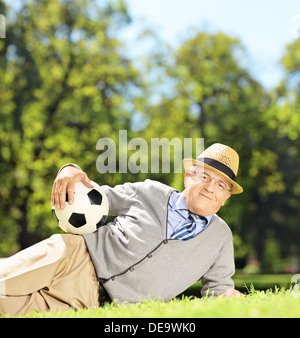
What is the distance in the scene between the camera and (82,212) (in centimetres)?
411

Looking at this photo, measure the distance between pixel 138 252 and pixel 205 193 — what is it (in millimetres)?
733

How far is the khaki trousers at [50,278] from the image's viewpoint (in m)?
3.79

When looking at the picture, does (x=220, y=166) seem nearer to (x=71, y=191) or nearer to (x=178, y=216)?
(x=178, y=216)

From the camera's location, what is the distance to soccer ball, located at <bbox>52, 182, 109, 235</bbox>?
Answer: 4.13 m

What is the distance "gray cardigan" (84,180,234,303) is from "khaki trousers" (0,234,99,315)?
113mm

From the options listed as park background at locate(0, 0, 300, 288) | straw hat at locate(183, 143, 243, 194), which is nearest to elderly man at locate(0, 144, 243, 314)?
straw hat at locate(183, 143, 243, 194)

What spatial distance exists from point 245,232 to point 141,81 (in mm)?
11586

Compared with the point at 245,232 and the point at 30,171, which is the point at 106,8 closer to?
the point at 30,171

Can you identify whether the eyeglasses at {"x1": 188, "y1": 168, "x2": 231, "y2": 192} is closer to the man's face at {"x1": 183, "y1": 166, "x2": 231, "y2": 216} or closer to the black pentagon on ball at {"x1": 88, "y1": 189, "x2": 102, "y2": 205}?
the man's face at {"x1": 183, "y1": 166, "x2": 231, "y2": 216}

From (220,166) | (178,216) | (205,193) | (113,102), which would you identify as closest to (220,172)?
(220,166)

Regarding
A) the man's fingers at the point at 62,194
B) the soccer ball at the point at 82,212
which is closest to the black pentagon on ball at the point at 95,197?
the soccer ball at the point at 82,212

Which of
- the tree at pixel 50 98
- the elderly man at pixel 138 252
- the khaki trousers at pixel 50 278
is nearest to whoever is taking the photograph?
the khaki trousers at pixel 50 278

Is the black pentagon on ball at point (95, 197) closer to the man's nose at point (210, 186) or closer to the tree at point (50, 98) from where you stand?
the man's nose at point (210, 186)

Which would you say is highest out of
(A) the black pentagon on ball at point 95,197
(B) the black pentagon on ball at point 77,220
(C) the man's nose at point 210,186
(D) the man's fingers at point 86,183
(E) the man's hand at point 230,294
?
(D) the man's fingers at point 86,183
